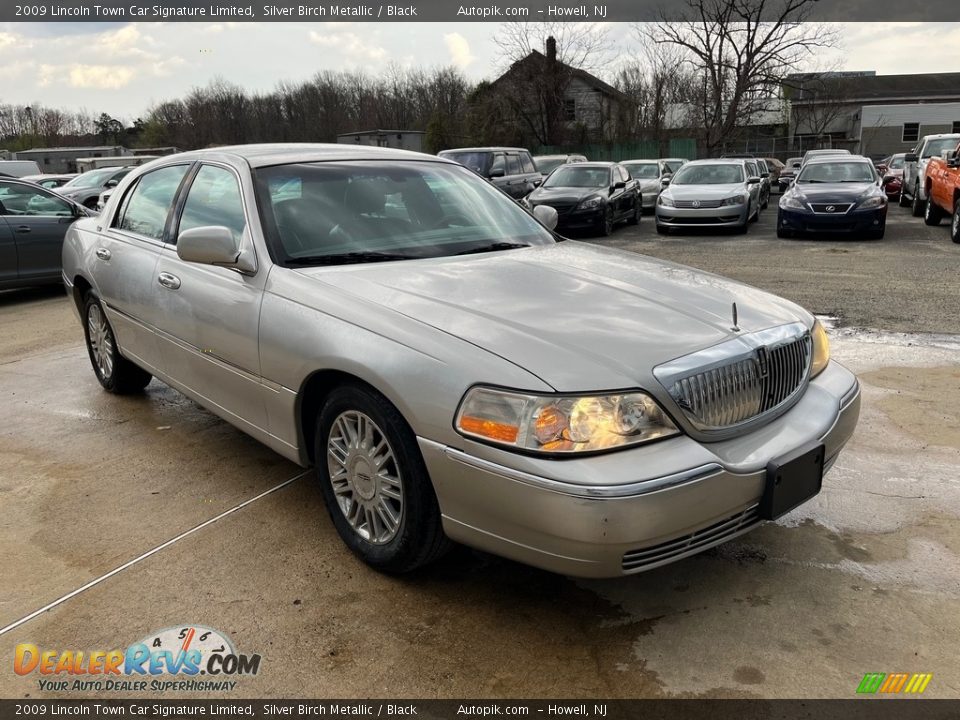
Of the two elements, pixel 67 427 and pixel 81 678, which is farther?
pixel 67 427

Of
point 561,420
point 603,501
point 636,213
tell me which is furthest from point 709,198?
point 603,501

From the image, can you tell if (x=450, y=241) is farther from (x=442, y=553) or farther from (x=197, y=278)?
(x=442, y=553)

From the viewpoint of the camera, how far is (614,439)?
2.26m

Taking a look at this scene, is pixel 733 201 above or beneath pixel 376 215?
beneath

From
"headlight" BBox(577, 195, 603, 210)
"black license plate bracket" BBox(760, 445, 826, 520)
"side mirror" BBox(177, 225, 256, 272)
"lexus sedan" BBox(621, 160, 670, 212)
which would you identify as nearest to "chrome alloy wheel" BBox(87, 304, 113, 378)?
"side mirror" BBox(177, 225, 256, 272)

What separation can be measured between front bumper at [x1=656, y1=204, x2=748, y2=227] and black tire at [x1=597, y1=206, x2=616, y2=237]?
40.7 inches

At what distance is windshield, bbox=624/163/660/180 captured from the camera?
20859mm

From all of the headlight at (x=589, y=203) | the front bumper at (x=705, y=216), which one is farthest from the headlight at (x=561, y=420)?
the front bumper at (x=705, y=216)

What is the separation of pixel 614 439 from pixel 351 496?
3.88ft

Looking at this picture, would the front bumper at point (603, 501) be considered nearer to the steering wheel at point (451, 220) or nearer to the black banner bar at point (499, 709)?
the black banner bar at point (499, 709)

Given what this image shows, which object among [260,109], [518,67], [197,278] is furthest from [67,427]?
[260,109]

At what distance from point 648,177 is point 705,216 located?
23.2ft

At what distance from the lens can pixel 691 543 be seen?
2.34 metres

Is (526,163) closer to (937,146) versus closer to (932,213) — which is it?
(932,213)
